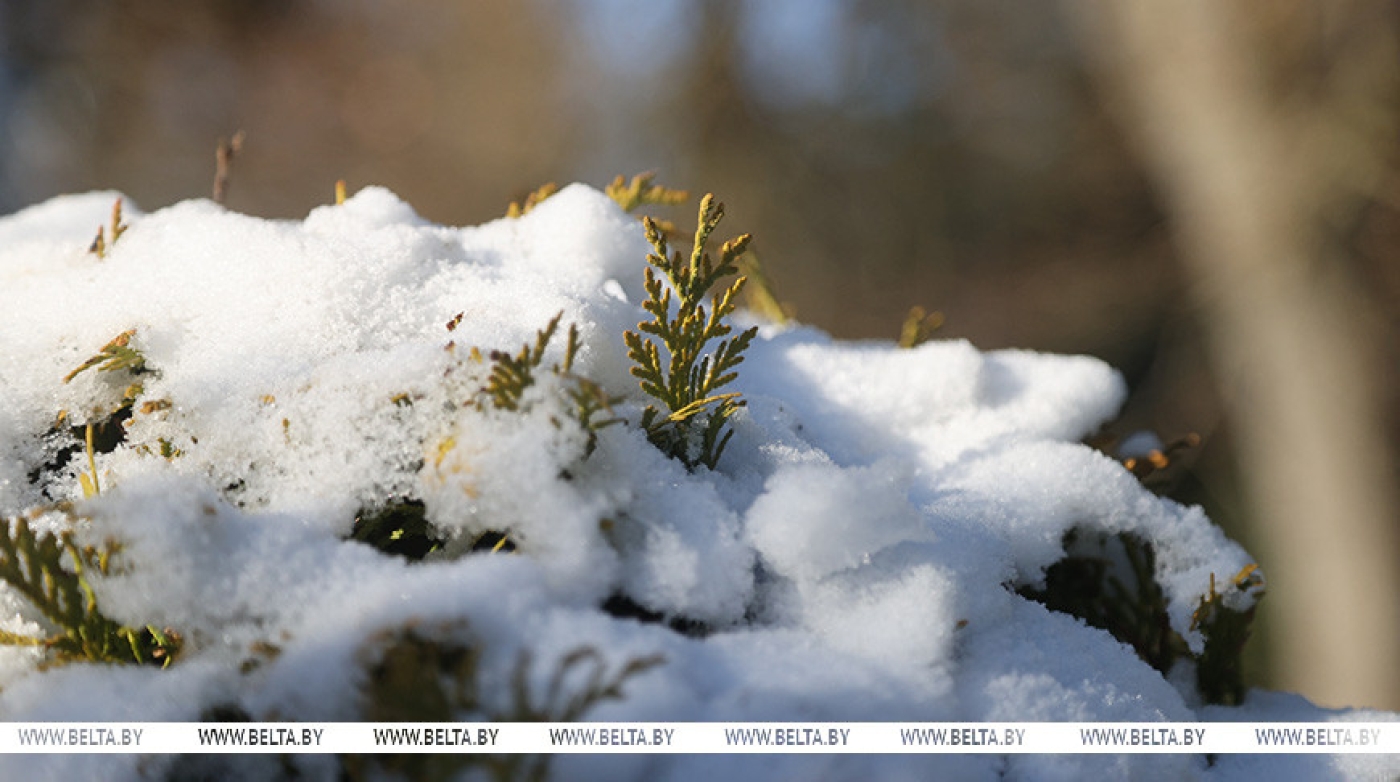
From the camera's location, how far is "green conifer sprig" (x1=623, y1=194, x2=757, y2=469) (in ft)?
2.90

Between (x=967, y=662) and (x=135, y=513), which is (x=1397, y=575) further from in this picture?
(x=135, y=513)

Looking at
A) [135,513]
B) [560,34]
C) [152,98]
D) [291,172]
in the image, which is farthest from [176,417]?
[152,98]

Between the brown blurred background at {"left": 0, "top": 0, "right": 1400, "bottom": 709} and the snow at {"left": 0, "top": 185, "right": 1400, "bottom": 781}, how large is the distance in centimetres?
275

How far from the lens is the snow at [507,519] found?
0.68 metres

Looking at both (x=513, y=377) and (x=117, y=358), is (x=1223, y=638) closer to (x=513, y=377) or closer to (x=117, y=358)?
(x=513, y=377)

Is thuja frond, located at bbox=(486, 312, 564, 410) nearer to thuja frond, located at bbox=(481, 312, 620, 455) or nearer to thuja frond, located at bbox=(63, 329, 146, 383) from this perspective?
thuja frond, located at bbox=(481, 312, 620, 455)

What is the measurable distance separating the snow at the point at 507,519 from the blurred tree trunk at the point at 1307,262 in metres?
4.28

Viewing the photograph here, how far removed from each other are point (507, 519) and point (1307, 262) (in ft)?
17.0

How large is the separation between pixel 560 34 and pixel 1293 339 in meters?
6.72

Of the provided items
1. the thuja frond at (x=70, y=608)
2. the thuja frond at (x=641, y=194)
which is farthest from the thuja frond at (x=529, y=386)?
the thuja frond at (x=641, y=194)

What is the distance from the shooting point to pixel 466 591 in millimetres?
695

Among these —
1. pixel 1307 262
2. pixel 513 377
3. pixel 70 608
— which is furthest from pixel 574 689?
pixel 1307 262

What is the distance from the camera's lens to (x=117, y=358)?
0.94 meters

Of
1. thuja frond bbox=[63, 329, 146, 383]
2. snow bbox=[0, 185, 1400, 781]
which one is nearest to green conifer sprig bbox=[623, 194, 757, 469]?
snow bbox=[0, 185, 1400, 781]
